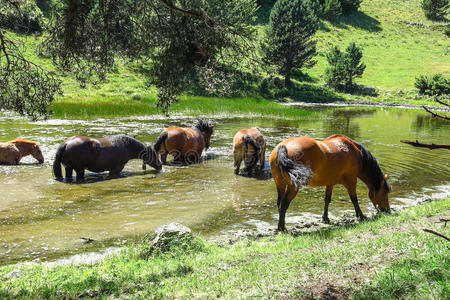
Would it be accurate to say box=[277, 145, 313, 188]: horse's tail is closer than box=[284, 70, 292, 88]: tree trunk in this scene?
Yes

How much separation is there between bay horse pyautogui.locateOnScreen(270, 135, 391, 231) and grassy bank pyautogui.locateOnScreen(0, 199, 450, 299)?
149 centimetres

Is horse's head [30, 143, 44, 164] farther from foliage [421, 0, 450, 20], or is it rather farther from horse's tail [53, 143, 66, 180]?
foliage [421, 0, 450, 20]

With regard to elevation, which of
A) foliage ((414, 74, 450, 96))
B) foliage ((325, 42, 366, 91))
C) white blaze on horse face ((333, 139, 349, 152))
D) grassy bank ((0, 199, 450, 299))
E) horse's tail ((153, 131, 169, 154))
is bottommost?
grassy bank ((0, 199, 450, 299))

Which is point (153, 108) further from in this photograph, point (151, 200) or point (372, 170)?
point (372, 170)

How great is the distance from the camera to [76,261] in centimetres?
595

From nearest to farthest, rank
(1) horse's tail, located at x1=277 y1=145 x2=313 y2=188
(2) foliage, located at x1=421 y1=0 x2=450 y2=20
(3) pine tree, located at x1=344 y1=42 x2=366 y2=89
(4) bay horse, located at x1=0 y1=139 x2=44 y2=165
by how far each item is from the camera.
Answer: (1) horse's tail, located at x1=277 y1=145 x2=313 y2=188 < (4) bay horse, located at x1=0 y1=139 x2=44 y2=165 < (3) pine tree, located at x1=344 y1=42 x2=366 y2=89 < (2) foliage, located at x1=421 y1=0 x2=450 y2=20

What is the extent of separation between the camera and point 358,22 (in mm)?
89438

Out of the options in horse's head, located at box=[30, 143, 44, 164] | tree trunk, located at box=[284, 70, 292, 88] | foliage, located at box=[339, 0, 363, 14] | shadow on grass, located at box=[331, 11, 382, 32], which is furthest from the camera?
foliage, located at box=[339, 0, 363, 14]

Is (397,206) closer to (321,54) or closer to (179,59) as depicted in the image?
(179,59)

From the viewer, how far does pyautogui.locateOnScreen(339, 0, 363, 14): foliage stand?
301 ft

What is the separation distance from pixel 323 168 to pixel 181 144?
290 inches

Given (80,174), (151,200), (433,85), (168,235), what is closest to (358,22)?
(433,85)

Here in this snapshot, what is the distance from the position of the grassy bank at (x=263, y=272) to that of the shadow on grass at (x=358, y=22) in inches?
3529

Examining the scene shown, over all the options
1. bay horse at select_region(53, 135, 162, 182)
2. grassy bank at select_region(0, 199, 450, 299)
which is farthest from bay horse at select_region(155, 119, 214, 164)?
grassy bank at select_region(0, 199, 450, 299)
